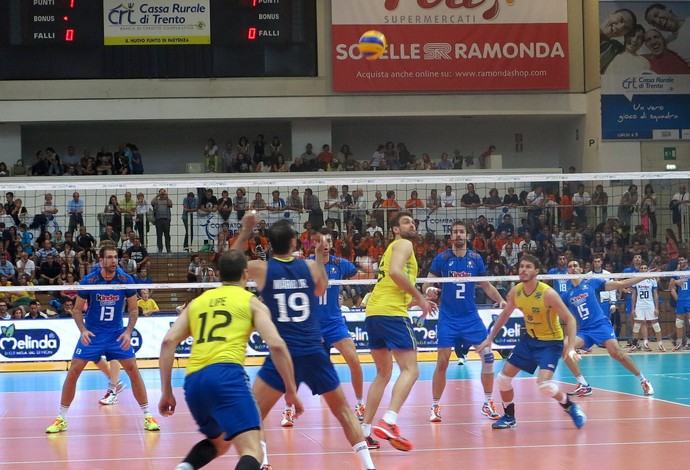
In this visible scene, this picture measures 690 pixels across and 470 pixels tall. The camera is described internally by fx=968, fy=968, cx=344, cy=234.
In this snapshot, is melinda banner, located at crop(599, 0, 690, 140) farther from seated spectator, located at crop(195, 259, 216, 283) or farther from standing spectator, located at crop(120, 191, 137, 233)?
seated spectator, located at crop(195, 259, 216, 283)

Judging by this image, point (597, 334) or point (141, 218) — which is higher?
point (141, 218)

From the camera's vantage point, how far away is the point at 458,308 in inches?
432

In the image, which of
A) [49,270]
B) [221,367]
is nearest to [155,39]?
[49,270]

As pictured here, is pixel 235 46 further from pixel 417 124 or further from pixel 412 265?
pixel 412 265

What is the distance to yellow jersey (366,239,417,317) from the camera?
361 inches

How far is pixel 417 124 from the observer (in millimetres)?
32094

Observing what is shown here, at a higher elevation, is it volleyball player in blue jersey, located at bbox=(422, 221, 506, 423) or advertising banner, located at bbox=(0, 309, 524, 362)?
volleyball player in blue jersey, located at bbox=(422, 221, 506, 423)

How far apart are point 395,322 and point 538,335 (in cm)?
172

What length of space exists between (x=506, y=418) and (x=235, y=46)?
1926 cm

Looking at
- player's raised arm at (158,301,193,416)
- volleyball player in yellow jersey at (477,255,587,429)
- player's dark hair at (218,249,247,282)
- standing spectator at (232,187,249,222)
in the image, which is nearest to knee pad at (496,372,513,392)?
volleyball player in yellow jersey at (477,255,587,429)

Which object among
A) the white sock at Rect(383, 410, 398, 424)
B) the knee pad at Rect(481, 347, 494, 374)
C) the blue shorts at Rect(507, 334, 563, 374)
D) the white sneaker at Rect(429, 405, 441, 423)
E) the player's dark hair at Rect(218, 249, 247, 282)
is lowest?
the white sneaker at Rect(429, 405, 441, 423)

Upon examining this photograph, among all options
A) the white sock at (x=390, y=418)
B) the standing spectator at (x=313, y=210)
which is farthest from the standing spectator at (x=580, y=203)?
the white sock at (x=390, y=418)

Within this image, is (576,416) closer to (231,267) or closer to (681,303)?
(231,267)

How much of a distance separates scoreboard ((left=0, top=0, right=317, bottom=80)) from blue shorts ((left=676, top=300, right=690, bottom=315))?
12.8 meters
